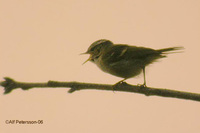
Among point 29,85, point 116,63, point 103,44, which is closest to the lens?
point 29,85

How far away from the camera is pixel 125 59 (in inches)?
133

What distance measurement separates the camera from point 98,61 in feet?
12.1

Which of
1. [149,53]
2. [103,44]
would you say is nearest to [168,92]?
[149,53]

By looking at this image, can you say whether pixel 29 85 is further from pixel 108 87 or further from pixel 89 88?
pixel 108 87

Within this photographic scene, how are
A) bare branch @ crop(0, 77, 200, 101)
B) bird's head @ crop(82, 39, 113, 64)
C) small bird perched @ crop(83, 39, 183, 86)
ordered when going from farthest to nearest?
bird's head @ crop(82, 39, 113, 64) → small bird perched @ crop(83, 39, 183, 86) → bare branch @ crop(0, 77, 200, 101)

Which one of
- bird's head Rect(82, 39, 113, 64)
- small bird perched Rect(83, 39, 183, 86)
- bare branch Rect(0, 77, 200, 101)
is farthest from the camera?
bird's head Rect(82, 39, 113, 64)

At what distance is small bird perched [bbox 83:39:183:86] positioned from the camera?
318 cm

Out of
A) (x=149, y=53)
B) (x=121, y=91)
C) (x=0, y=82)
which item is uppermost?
(x=149, y=53)

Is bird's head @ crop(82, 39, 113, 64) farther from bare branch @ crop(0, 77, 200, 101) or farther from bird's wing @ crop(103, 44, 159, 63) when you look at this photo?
bare branch @ crop(0, 77, 200, 101)

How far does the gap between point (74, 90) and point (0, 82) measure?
2.06ft

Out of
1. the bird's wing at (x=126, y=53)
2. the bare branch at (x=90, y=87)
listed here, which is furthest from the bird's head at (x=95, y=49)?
the bare branch at (x=90, y=87)

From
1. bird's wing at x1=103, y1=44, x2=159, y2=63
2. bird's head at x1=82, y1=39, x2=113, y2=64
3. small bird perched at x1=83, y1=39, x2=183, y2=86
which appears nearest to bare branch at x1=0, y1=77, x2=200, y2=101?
small bird perched at x1=83, y1=39, x2=183, y2=86

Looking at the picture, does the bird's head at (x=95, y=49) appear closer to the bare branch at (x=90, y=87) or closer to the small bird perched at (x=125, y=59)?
the small bird perched at (x=125, y=59)

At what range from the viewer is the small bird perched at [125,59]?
3.18 meters
